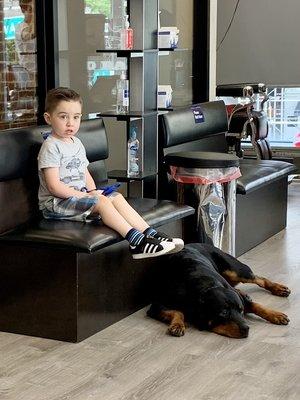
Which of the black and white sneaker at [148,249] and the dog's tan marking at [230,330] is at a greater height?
the black and white sneaker at [148,249]

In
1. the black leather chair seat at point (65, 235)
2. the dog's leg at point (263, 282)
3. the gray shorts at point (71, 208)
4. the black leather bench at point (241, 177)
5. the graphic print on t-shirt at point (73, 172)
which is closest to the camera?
the black leather chair seat at point (65, 235)

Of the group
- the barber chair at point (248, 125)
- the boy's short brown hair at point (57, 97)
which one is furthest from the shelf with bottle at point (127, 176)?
the barber chair at point (248, 125)

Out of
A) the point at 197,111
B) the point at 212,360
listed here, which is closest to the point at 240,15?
the point at 197,111

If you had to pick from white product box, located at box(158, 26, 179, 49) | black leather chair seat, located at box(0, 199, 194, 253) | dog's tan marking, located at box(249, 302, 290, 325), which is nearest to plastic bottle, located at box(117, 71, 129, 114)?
white product box, located at box(158, 26, 179, 49)

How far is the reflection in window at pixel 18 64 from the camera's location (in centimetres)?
499

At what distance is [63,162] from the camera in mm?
3834

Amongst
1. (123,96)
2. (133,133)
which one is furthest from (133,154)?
(123,96)

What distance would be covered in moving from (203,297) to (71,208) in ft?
2.45

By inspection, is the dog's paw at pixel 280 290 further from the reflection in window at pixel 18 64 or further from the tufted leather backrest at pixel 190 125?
the reflection in window at pixel 18 64

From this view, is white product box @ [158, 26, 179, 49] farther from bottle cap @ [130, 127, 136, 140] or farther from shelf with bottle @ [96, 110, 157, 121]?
bottle cap @ [130, 127, 136, 140]

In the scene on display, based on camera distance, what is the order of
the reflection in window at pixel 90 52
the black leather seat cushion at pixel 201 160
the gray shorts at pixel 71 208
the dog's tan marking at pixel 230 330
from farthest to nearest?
the reflection in window at pixel 90 52 < the black leather seat cushion at pixel 201 160 < the gray shorts at pixel 71 208 < the dog's tan marking at pixel 230 330

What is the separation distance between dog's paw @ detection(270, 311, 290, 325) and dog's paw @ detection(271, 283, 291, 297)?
15.8 inches

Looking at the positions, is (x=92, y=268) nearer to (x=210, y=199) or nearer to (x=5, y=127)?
(x=210, y=199)

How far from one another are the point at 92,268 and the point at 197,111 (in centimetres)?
211
